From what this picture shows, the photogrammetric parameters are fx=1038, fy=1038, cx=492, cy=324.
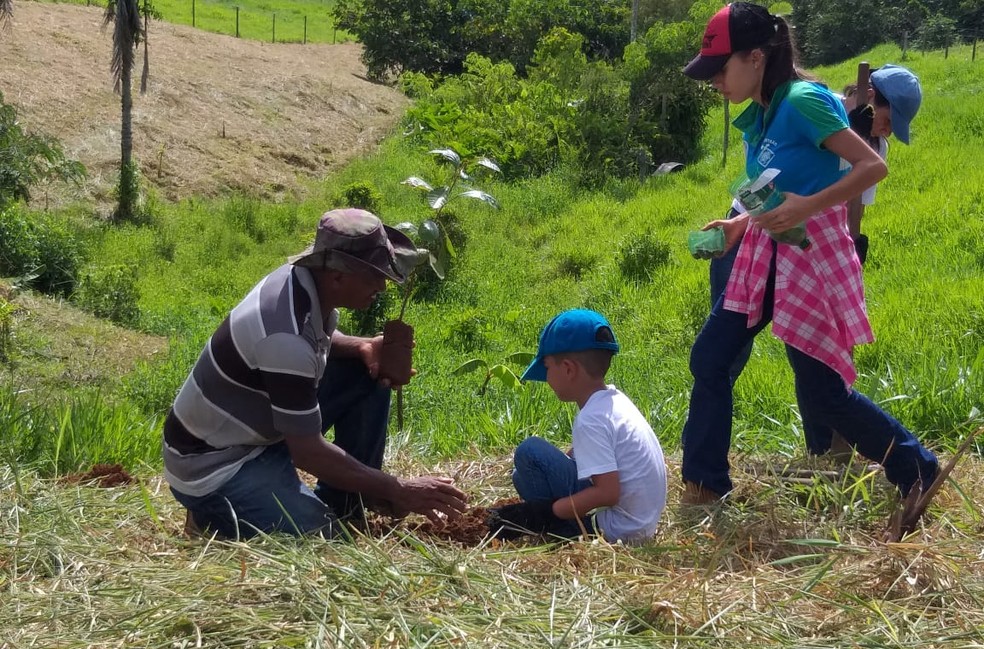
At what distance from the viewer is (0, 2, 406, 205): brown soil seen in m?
18.1

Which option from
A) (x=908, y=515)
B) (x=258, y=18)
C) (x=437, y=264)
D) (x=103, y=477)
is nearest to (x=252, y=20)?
(x=258, y=18)

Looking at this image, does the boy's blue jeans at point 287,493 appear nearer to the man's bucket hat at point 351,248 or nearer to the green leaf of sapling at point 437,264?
the green leaf of sapling at point 437,264

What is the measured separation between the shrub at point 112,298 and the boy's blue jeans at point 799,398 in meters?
8.97

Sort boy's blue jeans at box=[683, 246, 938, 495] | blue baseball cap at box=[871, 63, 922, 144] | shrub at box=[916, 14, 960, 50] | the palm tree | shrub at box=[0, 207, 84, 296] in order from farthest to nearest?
shrub at box=[916, 14, 960, 50] → the palm tree → shrub at box=[0, 207, 84, 296] → blue baseball cap at box=[871, 63, 922, 144] → boy's blue jeans at box=[683, 246, 938, 495]

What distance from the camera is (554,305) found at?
10.8 meters

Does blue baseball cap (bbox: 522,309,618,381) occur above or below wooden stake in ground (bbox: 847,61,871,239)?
below

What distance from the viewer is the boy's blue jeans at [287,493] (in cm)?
333

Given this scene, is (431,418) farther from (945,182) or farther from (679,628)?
(945,182)

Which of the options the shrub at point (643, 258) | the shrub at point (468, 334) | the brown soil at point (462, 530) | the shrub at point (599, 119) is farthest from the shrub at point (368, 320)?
the shrub at point (599, 119)

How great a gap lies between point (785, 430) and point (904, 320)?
2.26m

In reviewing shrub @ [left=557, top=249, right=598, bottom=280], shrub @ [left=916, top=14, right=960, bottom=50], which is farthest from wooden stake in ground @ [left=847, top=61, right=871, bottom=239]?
shrub @ [left=916, top=14, right=960, bottom=50]

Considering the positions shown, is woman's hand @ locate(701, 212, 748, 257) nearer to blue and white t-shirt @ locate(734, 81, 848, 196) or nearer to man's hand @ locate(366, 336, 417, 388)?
blue and white t-shirt @ locate(734, 81, 848, 196)

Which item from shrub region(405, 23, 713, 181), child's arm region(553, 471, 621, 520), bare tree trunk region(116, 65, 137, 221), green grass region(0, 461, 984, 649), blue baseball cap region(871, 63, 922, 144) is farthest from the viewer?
shrub region(405, 23, 713, 181)

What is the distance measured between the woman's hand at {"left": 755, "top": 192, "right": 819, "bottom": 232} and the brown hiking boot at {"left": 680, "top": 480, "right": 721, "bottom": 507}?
98 cm
